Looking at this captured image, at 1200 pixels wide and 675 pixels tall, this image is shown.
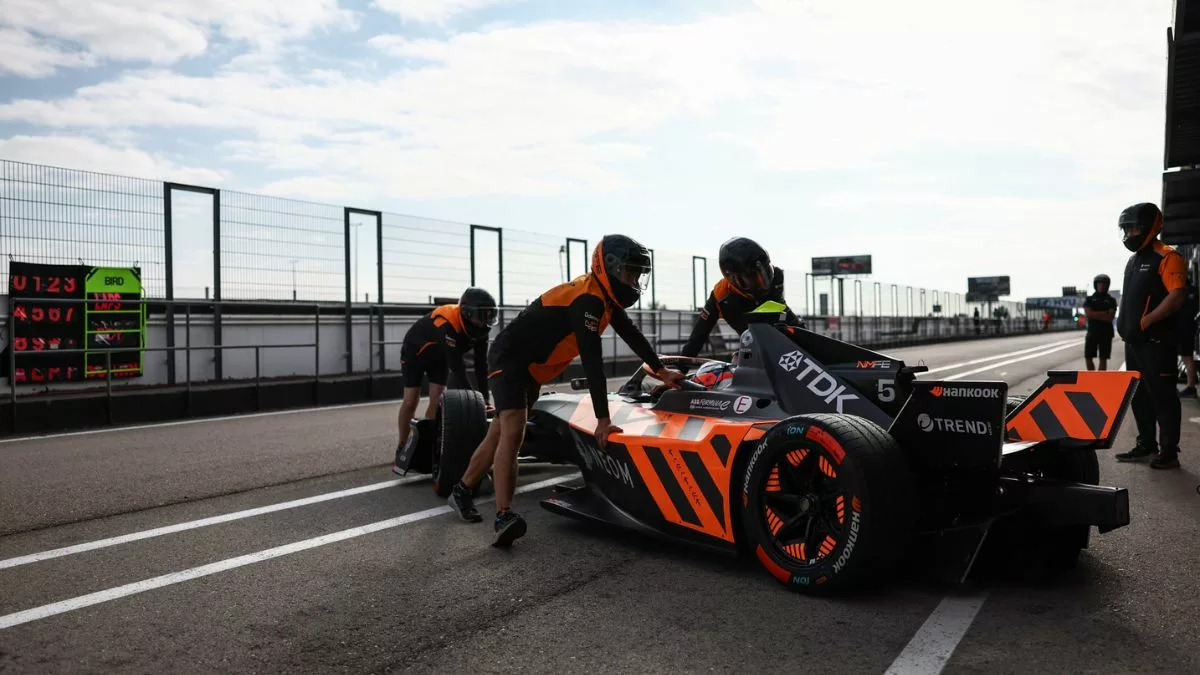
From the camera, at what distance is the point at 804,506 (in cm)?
372

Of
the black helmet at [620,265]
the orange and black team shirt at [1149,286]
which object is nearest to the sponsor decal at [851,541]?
the black helmet at [620,265]

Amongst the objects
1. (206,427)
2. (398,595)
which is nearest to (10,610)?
(398,595)

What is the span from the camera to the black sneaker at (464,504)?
16.9 ft

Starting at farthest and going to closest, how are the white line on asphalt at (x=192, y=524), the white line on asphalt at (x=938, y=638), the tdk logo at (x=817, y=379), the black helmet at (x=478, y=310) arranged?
the black helmet at (x=478, y=310), the white line on asphalt at (x=192, y=524), the tdk logo at (x=817, y=379), the white line on asphalt at (x=938, y=638)

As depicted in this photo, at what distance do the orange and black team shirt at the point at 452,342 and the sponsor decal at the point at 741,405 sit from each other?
269cm

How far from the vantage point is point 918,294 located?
198 feet

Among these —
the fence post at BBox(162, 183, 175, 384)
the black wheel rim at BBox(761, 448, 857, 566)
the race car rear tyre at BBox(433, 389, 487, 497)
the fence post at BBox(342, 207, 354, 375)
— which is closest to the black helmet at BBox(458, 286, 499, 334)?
the race car rear tyre at BBox(433, 389, 487, 497)

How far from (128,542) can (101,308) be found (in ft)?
28.1

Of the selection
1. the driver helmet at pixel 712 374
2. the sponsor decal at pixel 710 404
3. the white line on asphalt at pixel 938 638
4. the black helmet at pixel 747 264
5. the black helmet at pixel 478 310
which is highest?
the black helmet at pixel 747 264

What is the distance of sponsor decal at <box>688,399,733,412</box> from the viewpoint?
458cm

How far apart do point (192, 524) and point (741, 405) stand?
10.4ft

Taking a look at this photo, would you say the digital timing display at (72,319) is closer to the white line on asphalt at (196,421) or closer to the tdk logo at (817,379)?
the white line on asphalt at (196,421)

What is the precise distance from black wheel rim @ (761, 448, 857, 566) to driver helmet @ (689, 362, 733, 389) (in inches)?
46.2

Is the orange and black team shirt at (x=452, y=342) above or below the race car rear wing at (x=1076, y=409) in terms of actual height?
above
